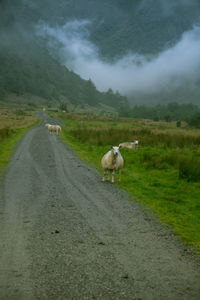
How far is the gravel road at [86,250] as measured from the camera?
376 centimetres

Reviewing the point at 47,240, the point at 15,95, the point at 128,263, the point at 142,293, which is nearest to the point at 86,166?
the point at 47,240

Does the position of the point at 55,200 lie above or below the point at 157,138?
below

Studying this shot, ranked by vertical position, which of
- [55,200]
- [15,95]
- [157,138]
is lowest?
[55,200]

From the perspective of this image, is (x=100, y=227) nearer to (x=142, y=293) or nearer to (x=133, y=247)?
(x=133, y=247)

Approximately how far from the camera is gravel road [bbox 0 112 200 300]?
12.3 ft

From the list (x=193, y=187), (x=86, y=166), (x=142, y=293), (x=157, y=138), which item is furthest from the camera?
(x=157, y=138)

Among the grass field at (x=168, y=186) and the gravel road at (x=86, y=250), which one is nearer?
the gravel road at (x=86, y=250)

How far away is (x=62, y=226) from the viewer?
248 inches

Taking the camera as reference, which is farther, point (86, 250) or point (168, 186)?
point (168, 186)

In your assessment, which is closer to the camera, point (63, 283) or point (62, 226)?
point (63, 283)

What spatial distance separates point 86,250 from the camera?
504 centimetres

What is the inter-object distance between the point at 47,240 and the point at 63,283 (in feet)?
5.54

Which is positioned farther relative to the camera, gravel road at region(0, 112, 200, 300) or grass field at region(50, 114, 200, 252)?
grass field at region(50, 114, 200, 252)

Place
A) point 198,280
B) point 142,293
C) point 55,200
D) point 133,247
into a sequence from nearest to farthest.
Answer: point 142,293, point 198,280, point 133,247, point 55,200
